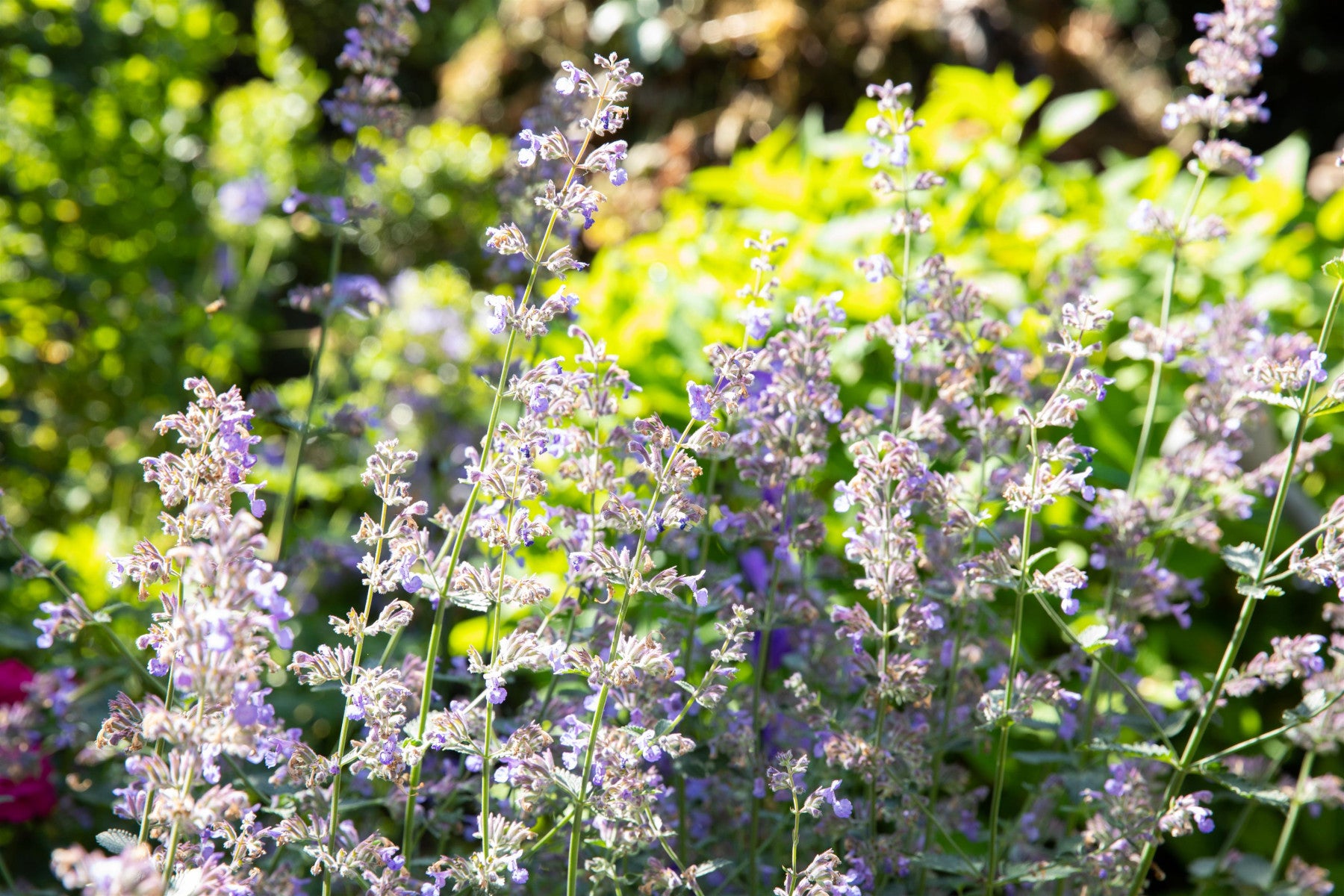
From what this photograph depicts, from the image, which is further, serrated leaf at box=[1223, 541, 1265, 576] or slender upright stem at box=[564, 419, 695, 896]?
serrated leaf at box=[1223, 541, 1265, 576]

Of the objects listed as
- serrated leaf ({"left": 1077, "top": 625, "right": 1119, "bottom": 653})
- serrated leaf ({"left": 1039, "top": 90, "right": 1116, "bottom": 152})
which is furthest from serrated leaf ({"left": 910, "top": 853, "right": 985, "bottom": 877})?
serrated leaf ({"left": 1039, "top": 90, "right": 1116, "bottom": 152})

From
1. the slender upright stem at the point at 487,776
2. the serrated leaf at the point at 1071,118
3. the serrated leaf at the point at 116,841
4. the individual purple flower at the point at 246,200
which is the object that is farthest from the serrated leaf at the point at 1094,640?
the individual purple flower at the point at 246,200

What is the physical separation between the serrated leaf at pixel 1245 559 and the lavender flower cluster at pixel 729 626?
0.04 feet

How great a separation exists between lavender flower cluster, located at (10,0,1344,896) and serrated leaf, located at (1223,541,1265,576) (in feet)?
0.04

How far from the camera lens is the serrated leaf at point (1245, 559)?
4.66 ft

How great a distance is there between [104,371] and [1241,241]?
3685mm

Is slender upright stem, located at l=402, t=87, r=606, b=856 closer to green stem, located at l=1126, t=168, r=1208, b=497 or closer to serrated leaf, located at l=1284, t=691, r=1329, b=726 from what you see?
green stem, located at l=1126, t=168, r=1208, b=497

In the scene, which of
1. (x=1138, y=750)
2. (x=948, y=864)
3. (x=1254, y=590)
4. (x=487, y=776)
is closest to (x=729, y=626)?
(x=487, y=776)

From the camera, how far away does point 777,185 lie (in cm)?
363

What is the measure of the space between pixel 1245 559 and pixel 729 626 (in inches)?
27.9

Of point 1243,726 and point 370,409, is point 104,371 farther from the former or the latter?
point 1243,726

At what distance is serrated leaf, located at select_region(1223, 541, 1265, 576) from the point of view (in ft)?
4.66

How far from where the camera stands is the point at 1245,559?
146 centimetres

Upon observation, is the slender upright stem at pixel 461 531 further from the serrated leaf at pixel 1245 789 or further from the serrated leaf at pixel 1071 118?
the serrated leaf at pixel 1071 118
